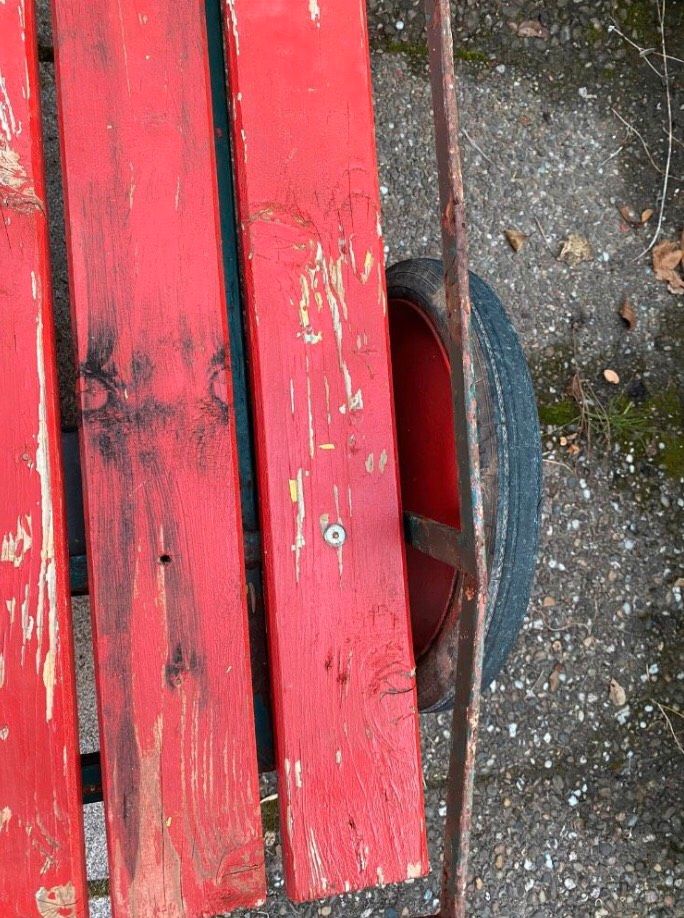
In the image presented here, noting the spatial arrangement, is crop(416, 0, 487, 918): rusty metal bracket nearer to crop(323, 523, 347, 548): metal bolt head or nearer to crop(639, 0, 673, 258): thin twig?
crop(323, 523, 347, 548): metal bolt head

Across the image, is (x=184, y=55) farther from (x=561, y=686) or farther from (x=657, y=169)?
(x=561, y=686)

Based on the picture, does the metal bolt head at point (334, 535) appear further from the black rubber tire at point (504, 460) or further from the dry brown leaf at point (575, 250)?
the dry brown leaf at point (575, 250)

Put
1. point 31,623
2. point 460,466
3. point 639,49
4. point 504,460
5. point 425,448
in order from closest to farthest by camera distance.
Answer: point 460,466
point 31,623
point 504,460
point 425,448
point 639,49

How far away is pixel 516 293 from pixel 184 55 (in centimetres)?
140

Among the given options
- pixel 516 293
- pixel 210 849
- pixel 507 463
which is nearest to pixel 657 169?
pixel 516 293

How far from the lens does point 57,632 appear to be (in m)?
1.46

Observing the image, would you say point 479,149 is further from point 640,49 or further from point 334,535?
point 334,535

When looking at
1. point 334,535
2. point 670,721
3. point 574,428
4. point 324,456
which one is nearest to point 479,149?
point 574,428

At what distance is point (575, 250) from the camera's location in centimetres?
265

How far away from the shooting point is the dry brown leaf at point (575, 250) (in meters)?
2.64

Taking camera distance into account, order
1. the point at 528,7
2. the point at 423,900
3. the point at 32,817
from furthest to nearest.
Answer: the point at 528,7 < the point at 423,900 < the point at 32,817

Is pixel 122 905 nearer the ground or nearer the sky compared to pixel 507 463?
nearer the ground

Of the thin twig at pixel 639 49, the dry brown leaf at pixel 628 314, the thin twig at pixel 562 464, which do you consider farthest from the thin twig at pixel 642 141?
the thin twig at pixel 562 464

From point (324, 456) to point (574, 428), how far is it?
135 cm
